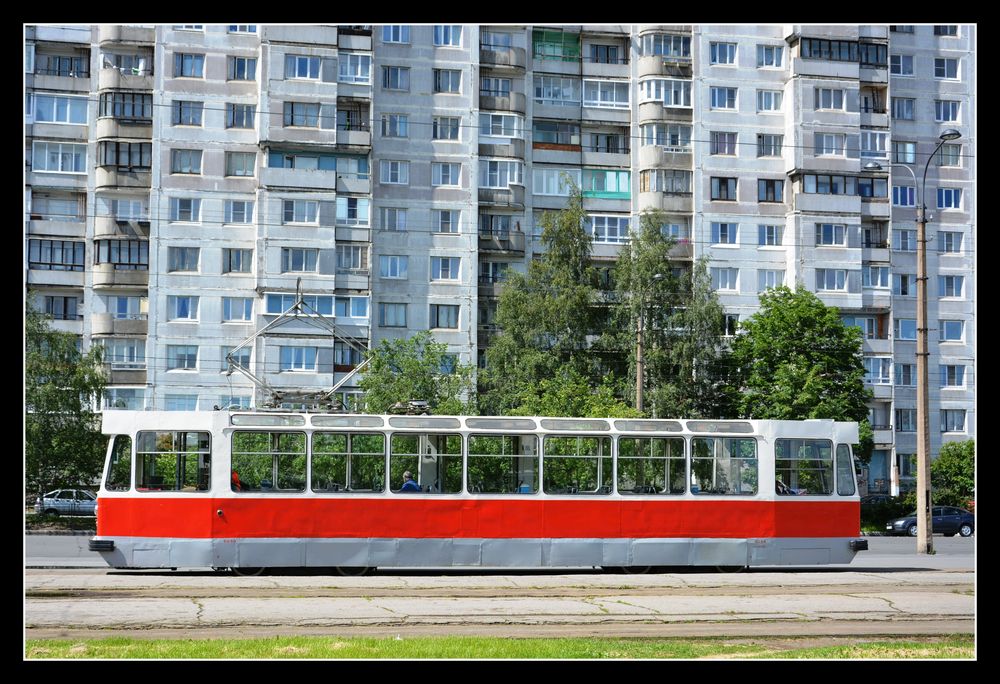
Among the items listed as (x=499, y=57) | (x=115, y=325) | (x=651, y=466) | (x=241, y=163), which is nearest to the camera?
(x=651, y=466)

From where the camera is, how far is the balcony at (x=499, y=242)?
59781 mm

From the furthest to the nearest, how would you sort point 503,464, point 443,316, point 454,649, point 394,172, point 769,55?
point 769,55, point 394,172, point 443,316, point 503,464, point 454,649

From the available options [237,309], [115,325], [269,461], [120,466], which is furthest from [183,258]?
[269,461]

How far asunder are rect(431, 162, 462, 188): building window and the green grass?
4757cm

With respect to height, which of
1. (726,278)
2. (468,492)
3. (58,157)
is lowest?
(468,492)

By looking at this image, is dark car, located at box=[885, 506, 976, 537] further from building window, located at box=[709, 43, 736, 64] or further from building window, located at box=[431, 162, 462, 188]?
building window, located at box=[709, 43, 736, 64]

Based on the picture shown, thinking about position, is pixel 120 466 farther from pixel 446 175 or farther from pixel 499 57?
pixel 499 57

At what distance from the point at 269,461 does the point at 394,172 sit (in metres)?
39.0

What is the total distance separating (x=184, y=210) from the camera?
56.7 meters

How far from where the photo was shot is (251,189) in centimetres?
5728

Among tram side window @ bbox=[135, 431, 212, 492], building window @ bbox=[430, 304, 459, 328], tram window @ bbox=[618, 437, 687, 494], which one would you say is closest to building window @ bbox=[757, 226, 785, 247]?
building window @ bbox=[430, 304, 459, 328]

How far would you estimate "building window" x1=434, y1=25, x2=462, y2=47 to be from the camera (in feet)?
195

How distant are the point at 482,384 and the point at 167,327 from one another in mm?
15201
